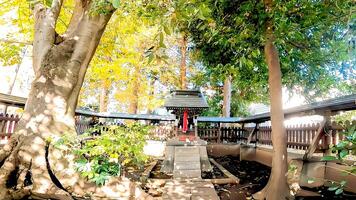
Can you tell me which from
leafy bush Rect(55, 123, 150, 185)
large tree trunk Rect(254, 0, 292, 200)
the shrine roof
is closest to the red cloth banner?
the shrine roof

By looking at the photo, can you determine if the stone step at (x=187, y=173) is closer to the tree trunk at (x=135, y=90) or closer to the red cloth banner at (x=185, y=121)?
the red cloth banner at (x=185, y=121)

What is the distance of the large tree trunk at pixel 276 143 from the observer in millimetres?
5871

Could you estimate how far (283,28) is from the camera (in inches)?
183

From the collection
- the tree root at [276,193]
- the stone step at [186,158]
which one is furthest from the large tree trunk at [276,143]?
the stone step at [186,158]

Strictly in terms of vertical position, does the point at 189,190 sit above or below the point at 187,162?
below

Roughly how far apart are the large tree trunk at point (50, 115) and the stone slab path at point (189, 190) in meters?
1.52

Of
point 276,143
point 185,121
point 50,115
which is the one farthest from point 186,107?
point 50,115

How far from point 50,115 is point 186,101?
282 inches

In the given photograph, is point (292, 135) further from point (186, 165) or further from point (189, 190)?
point (189, 190)

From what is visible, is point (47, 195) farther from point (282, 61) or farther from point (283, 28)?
point (282, 61)

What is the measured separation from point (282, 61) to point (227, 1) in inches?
110

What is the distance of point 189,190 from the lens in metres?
6.32

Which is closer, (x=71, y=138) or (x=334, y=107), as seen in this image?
(x=71, y=138)

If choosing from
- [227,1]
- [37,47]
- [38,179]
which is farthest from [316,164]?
[37,47]
